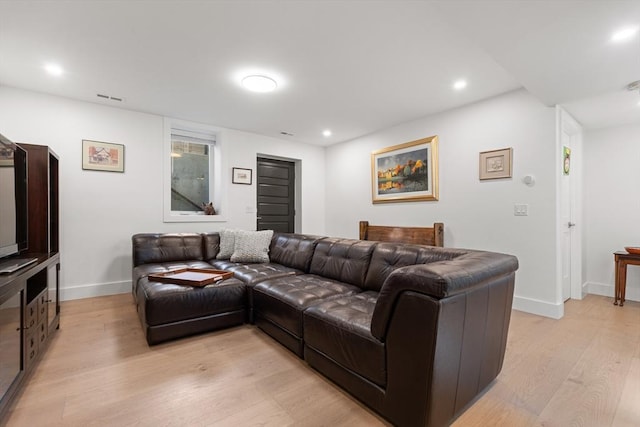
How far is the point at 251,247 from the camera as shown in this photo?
360 centimetres

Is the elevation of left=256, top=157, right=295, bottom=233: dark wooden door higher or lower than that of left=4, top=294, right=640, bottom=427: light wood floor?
higher

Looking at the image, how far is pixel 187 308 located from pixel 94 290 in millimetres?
2122

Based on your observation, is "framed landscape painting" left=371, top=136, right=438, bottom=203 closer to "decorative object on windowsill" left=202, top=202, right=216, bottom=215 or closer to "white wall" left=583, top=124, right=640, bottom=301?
"white wall" left=583, top=124, right=640, bottom=301

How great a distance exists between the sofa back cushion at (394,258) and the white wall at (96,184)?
9.70 feet

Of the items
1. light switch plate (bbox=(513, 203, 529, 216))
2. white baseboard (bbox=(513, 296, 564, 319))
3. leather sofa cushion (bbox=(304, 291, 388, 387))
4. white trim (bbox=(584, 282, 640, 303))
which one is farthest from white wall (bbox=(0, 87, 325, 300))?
white trim (bbox=(584, 282, 640, 303))

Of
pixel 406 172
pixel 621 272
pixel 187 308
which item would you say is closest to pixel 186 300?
pixel 187 308

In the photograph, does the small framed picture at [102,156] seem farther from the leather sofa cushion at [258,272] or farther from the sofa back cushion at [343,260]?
the sofa back cushion at [343,260]

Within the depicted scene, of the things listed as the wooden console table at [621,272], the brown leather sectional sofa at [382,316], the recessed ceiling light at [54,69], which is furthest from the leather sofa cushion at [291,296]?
the wooden console table at [621,272]

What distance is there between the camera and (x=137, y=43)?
2328mm

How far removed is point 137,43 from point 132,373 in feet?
8.06

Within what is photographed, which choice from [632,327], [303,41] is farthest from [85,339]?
[632,327]

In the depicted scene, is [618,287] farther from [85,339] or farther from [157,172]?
[157,172]

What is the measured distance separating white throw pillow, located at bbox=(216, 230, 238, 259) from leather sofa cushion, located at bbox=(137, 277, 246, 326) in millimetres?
1111

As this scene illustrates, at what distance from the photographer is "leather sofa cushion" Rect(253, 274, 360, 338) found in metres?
2.08
